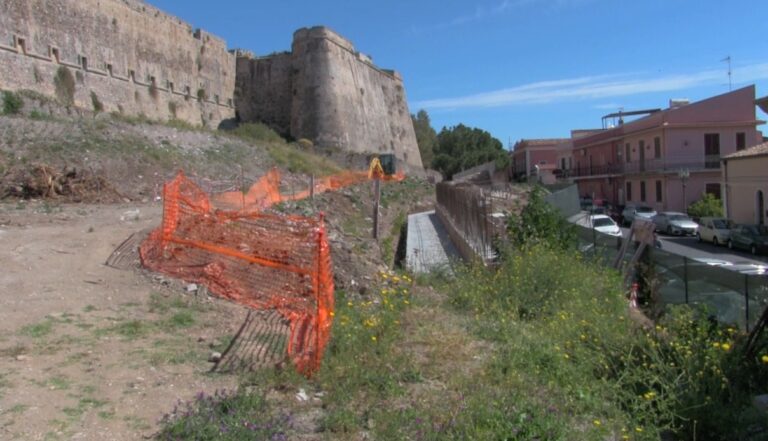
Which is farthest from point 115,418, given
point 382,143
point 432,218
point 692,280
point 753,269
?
point 382,143

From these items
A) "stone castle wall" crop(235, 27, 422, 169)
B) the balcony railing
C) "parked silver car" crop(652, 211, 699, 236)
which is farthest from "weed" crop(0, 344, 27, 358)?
"stone castle wall" crop(235, 27, 422, 169)

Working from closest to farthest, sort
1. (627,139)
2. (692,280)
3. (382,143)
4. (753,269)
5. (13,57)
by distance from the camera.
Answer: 1. (692,280)
2. (753,269)
3. (13,57)
4. (627,139)
5. (382,143)

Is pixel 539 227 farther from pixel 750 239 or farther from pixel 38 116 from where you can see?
pixel 38 116

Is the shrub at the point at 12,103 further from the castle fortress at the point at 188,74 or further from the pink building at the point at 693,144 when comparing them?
the pink building at the point at 693,144

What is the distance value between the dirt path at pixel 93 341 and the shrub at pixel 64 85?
24345 millimetres

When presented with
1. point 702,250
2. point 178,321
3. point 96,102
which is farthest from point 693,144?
point 178,321

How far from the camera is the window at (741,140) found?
4134 cm

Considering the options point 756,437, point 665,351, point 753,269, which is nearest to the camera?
point 756,437

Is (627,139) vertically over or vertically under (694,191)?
over

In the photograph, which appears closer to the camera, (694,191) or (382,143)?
(694,191)

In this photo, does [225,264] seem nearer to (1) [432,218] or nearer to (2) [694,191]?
(1) [432,218]

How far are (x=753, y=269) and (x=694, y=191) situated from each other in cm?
2977

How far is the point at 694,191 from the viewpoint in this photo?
41344mm

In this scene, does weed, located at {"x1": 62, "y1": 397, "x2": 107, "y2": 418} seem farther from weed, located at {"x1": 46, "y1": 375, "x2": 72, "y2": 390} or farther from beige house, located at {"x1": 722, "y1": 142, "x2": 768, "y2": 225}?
beige house, located at {"x1": 722, "y1": 142, "x2": 768, "y2": 225}
